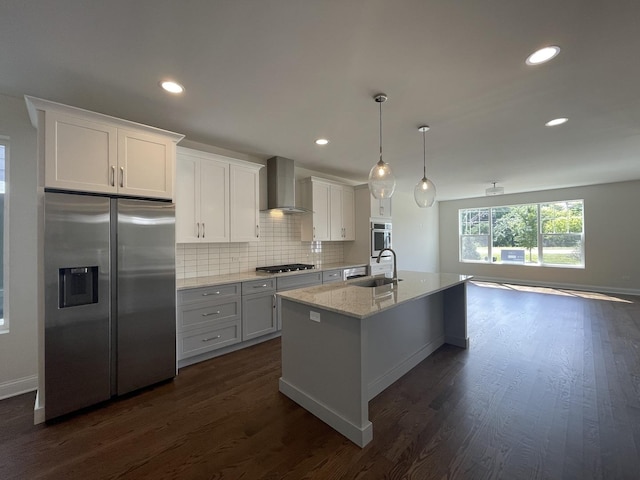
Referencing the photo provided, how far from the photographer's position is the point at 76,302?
7.07ft

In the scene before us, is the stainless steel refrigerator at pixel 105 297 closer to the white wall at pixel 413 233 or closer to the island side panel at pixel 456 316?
the island side panel at pixel 456 316

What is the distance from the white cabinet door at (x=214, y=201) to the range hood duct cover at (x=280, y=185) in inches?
30.5

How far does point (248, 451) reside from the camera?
1.77m

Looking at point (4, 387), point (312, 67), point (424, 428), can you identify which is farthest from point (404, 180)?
point (4, 387)

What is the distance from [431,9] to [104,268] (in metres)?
2.91

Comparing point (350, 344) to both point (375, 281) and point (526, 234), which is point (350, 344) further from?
point (526, 234)

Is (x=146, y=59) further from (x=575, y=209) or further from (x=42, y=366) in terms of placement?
(x=575, y=209)

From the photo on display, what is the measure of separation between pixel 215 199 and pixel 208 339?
1.65 metres

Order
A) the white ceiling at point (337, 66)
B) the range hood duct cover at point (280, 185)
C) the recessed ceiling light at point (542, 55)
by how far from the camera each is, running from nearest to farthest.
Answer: the white ceiling at point (337, 66) < the recessed ceiling light at point (542, 55) < the range hood duct cover at point (280, 185)

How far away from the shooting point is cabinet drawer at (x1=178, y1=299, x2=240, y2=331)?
2.88m

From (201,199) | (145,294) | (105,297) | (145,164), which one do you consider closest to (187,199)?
(201,199)

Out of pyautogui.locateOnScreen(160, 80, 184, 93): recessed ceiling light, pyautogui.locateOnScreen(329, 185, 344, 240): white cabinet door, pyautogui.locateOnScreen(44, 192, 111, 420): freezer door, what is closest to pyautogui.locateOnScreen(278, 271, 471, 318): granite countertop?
pyautogui.locateOnScreen(44, 192, 111, 420): freezer door

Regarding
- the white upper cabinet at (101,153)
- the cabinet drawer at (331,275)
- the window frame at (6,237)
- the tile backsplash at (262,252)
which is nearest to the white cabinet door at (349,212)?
the tile backsplash at (262,252)

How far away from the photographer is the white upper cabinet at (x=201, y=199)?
10.1ft
